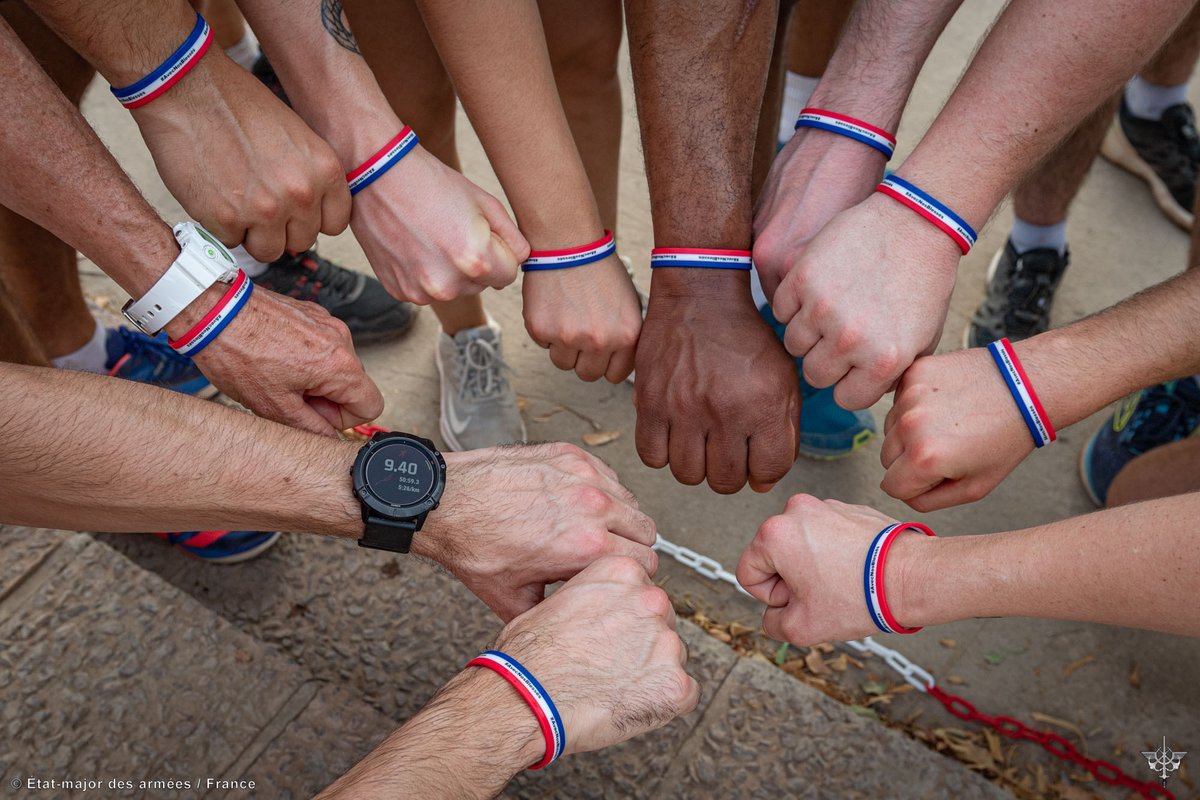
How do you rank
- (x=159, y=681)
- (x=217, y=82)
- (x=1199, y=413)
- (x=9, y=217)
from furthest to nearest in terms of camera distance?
(x=1199, y=413), (x=9, y=217), (x=159, y=681), (x=217, y=82)

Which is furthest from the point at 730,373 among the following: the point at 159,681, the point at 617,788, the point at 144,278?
the point at 159,681

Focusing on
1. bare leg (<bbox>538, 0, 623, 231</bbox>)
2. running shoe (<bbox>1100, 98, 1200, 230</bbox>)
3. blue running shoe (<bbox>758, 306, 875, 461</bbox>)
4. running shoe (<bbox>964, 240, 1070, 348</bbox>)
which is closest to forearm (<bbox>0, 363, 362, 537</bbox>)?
bare leg (<bbox>538, 0, 623, 231</bbox>)

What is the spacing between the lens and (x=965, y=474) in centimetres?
172

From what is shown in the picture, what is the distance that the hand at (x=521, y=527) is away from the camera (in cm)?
168

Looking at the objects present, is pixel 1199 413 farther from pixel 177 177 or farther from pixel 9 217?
pixel 9 217

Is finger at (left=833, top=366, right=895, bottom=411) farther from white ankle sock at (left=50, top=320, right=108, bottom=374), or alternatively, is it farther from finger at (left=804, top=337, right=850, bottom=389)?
white ankle sock at (left=50, top=320, right=108, bottom=374)

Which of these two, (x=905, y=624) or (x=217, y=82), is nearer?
(x=905, y=624)

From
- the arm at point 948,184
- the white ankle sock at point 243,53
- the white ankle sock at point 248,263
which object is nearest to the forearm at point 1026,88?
the arm at point 948,184

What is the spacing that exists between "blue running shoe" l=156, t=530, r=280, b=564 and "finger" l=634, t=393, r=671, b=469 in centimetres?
95

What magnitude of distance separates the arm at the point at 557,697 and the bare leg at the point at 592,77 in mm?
1269

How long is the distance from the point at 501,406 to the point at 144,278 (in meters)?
1.18

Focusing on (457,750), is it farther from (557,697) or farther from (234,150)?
(234,150)

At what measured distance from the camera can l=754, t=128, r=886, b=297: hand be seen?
6.29ft

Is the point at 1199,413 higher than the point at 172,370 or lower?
lower
